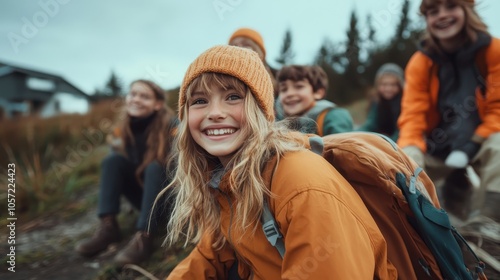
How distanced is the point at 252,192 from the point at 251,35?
7.59ft

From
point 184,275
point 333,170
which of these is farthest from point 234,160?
point 184,275

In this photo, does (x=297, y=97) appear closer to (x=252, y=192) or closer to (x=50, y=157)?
(x=252, y=192)

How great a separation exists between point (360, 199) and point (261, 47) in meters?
2.40

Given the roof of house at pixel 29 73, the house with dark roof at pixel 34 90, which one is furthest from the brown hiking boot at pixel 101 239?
the house with dark roof at pixel 34 90

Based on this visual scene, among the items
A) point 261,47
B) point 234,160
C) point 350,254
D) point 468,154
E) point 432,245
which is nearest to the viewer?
point 350,254

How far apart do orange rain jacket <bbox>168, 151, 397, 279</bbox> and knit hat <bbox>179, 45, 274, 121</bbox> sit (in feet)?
0.99

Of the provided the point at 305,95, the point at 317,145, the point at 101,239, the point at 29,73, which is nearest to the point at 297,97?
the point at 305,95

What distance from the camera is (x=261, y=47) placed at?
3.38 metres

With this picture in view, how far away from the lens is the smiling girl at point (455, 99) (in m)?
2.37

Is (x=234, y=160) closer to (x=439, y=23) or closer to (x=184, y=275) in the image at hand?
(x=184, y=275)

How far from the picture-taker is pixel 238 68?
1.47 m

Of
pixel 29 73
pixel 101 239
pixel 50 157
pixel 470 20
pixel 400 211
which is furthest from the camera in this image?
pixel 29 73

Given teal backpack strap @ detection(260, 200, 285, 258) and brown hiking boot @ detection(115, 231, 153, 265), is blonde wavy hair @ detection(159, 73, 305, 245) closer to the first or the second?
teal backpack strap @ detection(260, 200, 285, 258)

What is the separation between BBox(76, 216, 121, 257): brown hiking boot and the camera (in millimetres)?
2850
